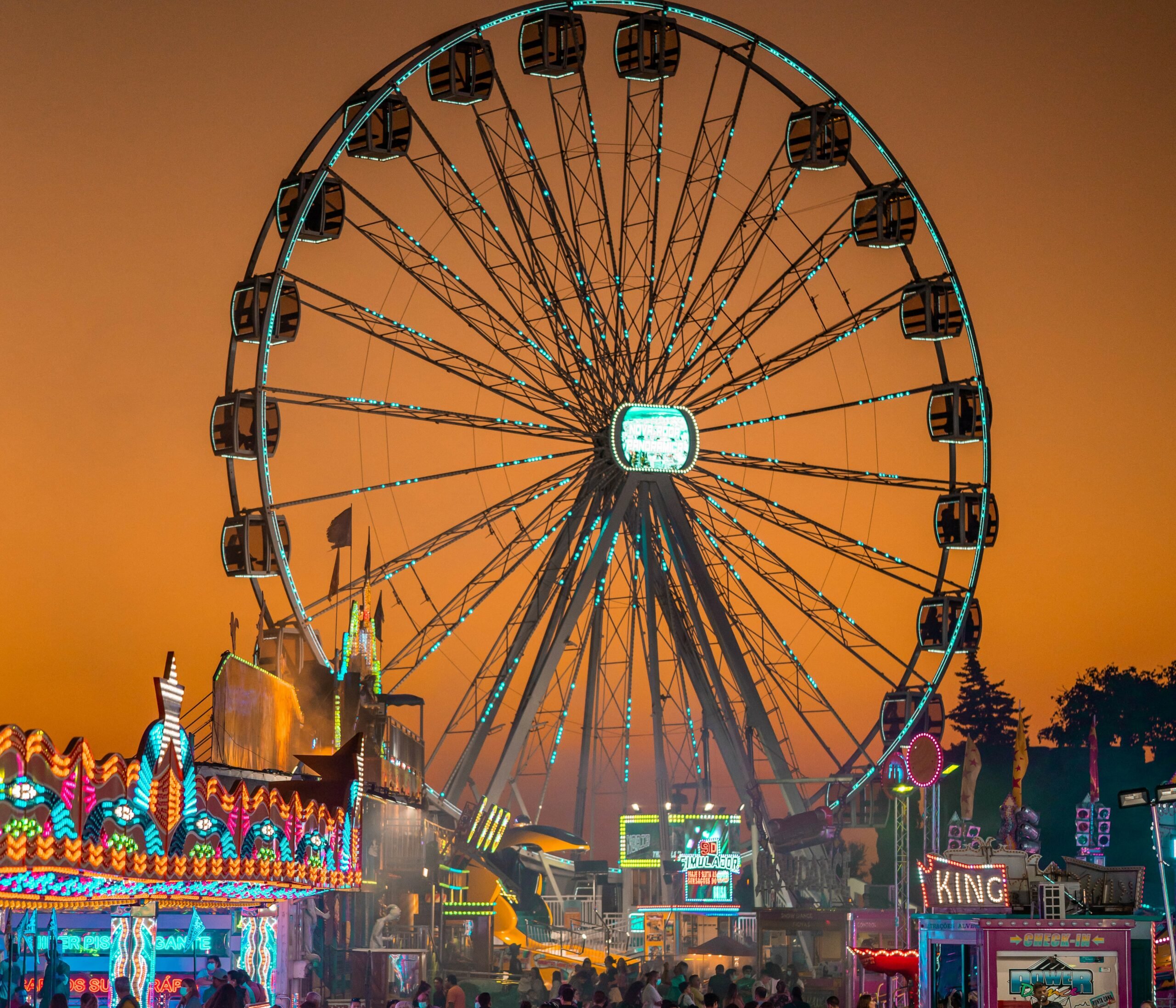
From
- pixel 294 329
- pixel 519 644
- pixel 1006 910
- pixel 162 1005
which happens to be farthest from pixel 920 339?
pixel 162 1005

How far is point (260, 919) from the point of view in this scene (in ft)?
72.4

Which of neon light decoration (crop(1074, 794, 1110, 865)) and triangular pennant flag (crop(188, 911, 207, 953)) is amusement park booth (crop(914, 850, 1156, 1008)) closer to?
triangular pennant flag (crop(188, 911, 207, 953))

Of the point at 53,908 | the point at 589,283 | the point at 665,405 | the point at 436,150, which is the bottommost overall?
the point at 53,908

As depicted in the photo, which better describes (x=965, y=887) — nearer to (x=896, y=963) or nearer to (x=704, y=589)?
(x=896, y=963)

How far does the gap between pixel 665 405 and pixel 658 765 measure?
30.9 feet

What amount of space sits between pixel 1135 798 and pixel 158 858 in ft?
29.5

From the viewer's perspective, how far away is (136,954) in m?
19.5

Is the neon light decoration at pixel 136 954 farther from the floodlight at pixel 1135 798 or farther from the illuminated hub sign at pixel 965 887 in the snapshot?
the floodlight at pixel 1135 798

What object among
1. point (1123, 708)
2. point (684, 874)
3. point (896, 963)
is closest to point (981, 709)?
point (1123, 708)

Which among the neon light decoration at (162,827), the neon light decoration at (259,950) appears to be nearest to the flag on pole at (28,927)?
the neon light decoration at (162,827)

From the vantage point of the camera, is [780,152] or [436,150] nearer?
[436,150]

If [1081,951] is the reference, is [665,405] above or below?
above

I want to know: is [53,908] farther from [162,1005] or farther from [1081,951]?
[1081,951]

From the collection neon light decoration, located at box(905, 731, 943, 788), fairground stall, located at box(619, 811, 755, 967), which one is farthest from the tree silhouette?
neon light decoration, located at box(905, 731, 943, 788)
